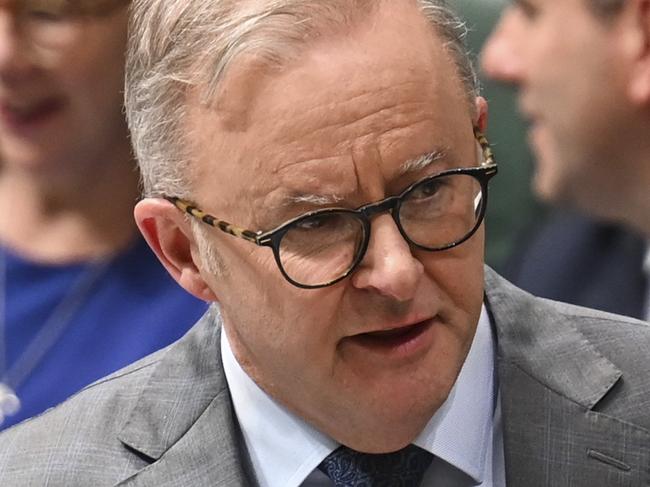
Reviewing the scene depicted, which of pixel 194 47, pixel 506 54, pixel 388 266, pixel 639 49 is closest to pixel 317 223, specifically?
pixel 388 266

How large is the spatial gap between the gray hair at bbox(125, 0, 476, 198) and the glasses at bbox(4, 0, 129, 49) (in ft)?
2.16

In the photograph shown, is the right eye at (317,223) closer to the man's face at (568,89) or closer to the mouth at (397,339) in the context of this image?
the mouth at (397,339)

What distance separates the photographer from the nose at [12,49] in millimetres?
2645

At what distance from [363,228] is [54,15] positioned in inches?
43.4

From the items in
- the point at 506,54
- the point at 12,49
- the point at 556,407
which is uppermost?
the point at 12,49

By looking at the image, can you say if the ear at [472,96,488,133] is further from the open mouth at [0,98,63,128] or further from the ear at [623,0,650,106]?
the open mouth at [0,98,63,128]

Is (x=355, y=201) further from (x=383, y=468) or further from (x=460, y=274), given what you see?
(x=383, y=468)

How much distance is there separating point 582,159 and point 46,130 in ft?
3.32

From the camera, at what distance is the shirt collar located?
194cm

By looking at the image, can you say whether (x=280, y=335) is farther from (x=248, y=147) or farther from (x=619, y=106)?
(x=619, y=106)

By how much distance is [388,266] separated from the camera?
69.0 inches

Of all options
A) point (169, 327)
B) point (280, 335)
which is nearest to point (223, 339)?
point (280, 335)

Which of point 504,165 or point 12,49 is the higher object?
point 12,49

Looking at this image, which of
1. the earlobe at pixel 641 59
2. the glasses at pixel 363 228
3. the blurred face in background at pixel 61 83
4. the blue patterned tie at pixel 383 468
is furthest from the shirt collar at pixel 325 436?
the blurred face in background at pixel 61 83
